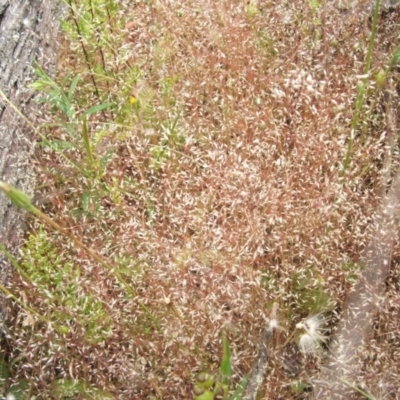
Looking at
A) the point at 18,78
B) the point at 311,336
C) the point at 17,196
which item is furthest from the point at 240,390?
the point at 18,78

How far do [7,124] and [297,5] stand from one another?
1.53 meters

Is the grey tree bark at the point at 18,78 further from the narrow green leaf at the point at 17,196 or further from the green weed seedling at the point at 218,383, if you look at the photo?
the green weed seedling at the point at 218,383

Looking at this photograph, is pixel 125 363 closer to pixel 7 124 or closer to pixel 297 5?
pixel 7 124

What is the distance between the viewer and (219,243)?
2.28 m

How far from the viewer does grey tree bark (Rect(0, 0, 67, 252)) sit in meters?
2.35

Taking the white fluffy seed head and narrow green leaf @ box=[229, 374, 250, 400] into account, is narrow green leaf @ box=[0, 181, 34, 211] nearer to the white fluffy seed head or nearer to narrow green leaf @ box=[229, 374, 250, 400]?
narrow green leaf @ box=[229, 374, 250, 400]

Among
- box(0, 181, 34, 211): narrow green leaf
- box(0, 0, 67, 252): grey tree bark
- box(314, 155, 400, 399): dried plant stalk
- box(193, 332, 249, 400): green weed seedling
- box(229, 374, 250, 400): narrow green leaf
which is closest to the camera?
box(0, 181, 34, 211): narrow green leaf

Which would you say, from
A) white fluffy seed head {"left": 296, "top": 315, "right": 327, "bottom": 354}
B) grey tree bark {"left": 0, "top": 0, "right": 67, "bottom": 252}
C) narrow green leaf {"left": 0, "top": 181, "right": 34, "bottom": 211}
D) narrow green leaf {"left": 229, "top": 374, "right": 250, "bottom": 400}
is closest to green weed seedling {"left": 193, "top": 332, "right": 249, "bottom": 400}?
narrow green leaf {"left": 229, "top": 374, "right": 250, "bottom": 400}

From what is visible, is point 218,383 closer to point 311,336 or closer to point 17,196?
point 311,336

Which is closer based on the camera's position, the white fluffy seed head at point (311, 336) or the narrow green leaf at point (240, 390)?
the narrow green leaf at point (240, 390)

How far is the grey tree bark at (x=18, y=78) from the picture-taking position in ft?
7.72

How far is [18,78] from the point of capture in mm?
2531

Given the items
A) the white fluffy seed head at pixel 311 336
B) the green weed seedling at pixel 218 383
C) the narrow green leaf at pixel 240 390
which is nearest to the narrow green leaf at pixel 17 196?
the green weed seedling at pixel 218 383

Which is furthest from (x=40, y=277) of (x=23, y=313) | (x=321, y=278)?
(x=321, y=278)
